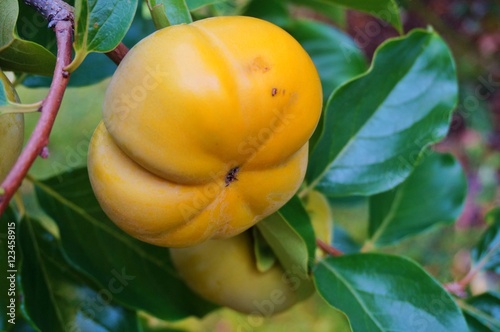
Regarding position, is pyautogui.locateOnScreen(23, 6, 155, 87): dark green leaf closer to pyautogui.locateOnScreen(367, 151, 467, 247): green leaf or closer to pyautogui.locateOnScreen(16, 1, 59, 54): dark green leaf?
pyautogui.locateOnScreen(16, 1, 59, 54): dark green leaf

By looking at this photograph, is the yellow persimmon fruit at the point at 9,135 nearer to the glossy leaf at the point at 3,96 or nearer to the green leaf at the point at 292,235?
the glossy leaf at the point at 3,96

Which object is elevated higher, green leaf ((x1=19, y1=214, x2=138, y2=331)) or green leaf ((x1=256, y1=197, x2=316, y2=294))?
green leaf ((x1=256, y1=197, x2=316, y2=294))

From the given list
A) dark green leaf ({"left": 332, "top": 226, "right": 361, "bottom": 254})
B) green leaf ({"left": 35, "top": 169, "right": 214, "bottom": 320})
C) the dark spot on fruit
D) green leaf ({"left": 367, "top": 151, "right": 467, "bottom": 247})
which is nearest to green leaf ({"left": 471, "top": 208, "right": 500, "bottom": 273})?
green leaf ({"left": 367, "top": 151, "right": 467, "bottom": 247})

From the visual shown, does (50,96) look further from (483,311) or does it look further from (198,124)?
(483,311)

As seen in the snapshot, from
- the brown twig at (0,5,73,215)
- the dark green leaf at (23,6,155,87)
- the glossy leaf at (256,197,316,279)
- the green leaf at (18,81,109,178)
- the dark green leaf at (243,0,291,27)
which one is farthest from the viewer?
the dark green leaf at (243,0,291,27)

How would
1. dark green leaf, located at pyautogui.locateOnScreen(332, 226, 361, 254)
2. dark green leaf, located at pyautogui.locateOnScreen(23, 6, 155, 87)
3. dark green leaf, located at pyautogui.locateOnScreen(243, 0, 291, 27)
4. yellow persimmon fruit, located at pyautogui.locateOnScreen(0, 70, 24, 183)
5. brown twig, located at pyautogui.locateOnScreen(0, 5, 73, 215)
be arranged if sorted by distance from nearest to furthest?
brown twig, located at pyautogui.locateOnScreen(0, 5, 73, 215) < yellow persimmon fruit, located at pyautogui.locateOnScreen(0, 70, 24, 183) < dark green leaf, located at pyautogui.locateOnScreen(23, 6, 155, 87) < dark green leaf, located at pyautogui.locateOnScreen(243, 0, 291, 27) < dark green leaf, located at pyautogui.locateOnScreen(332, 226, 361, 254)

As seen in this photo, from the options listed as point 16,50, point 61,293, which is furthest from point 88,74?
point 61,293

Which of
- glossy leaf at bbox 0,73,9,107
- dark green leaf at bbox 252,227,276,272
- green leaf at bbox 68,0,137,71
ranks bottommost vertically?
dark green leaf at bbox 252,227,276,272
